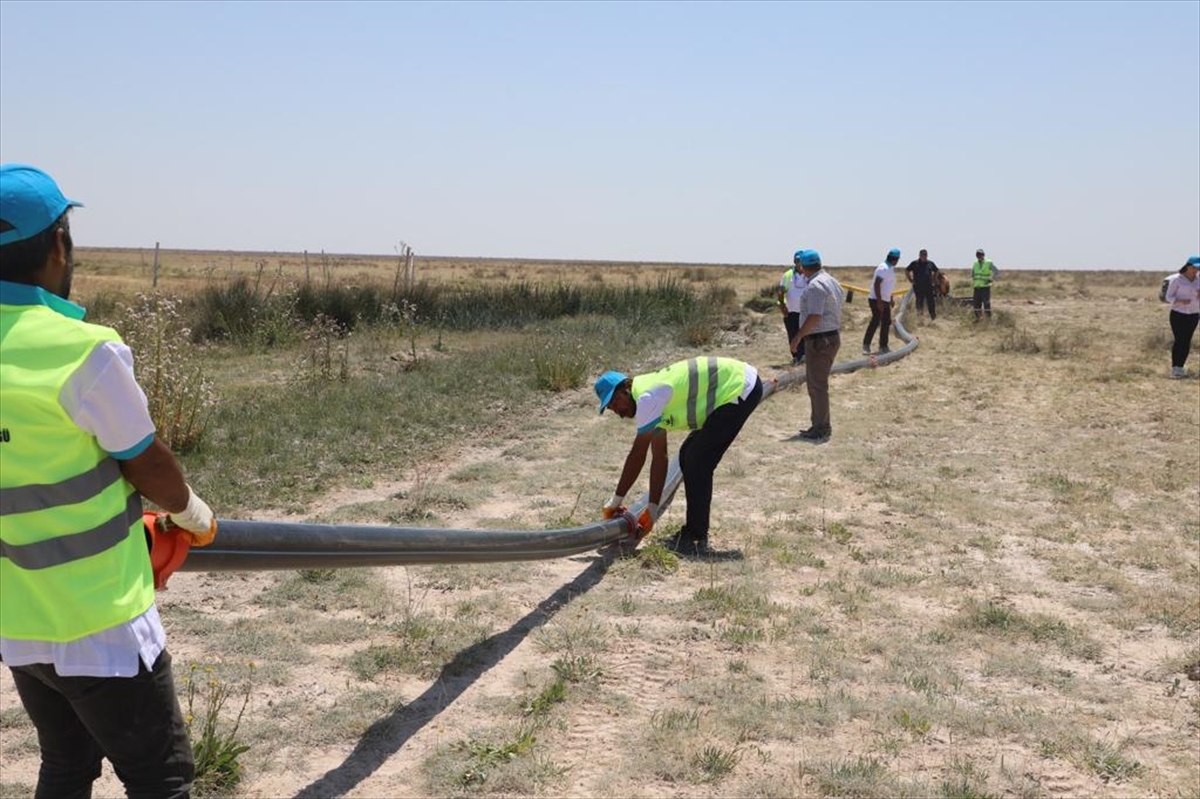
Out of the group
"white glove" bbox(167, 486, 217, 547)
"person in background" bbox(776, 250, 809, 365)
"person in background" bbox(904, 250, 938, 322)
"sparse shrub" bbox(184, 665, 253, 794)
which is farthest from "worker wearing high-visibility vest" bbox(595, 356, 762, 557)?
"person in background" bbox(904, 250, 938, 322)

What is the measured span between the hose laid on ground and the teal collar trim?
36.4 inches

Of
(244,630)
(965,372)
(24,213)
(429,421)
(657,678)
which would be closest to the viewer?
(24,213)

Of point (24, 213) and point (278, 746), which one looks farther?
point (278, 746)

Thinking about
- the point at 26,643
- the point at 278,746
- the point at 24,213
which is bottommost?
the point at 278,746

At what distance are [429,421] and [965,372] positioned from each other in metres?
8.46

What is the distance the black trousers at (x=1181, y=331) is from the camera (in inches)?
574

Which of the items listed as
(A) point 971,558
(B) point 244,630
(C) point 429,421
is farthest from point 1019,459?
(B) point 244,630

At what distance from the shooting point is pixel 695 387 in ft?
21.6

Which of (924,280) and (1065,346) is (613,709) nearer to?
(1065,346)

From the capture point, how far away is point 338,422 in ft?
32.1

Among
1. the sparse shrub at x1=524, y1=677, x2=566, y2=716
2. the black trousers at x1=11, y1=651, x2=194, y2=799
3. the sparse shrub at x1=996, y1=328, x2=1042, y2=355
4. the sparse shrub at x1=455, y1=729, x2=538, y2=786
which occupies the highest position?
the sparse shrub at x1=996, y1=328, x2=1042, y2=355

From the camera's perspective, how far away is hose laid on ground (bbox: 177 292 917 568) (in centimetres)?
326

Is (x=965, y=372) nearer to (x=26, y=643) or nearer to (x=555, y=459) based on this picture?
(x=555, y=459)

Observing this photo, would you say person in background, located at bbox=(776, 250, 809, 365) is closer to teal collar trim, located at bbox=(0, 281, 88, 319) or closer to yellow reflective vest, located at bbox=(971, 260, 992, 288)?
yellow reflective vest, located at bbox=(971, 260, 992, 288)
